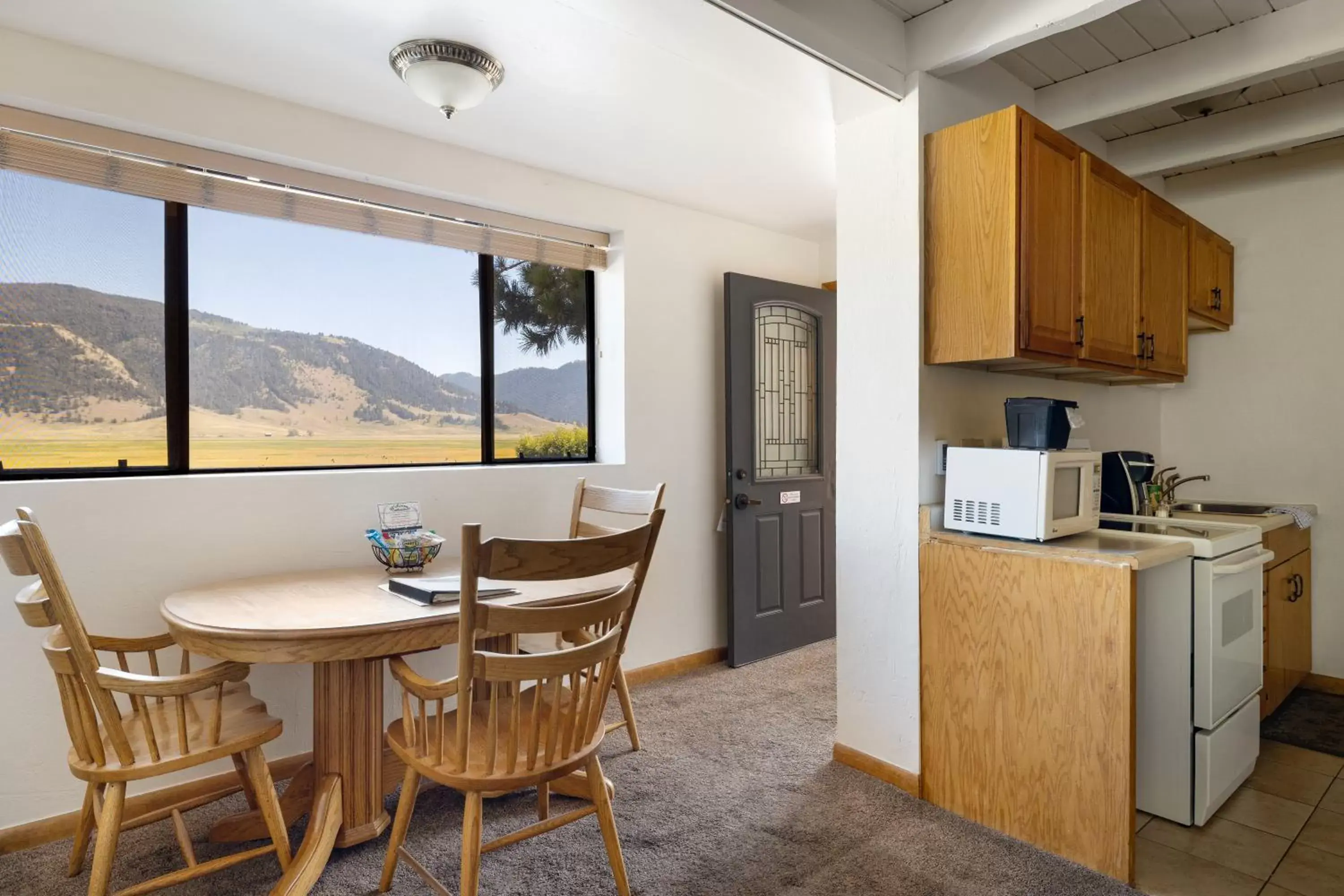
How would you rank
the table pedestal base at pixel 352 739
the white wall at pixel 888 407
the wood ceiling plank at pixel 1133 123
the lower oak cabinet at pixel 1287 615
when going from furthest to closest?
the wood ceiling plank at pixel 1133 123
the lower oak cabinet at pixel 1287 615
the white wall at pixel 888 407
the table pedestal base at pixel 352 739

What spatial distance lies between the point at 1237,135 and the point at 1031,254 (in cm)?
171

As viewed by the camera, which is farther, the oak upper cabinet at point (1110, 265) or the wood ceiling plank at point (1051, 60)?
the wood ceiling plank at point (1051, 60)

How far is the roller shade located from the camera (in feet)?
7.41

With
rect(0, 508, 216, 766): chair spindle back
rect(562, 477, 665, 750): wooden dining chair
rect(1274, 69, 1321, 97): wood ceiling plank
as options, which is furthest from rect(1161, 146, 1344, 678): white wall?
rect(0, 508, 216, 766): chair spindle back

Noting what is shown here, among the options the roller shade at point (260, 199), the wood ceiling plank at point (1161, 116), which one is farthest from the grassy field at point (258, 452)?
the wood ceiling plank at point (1161, 116)

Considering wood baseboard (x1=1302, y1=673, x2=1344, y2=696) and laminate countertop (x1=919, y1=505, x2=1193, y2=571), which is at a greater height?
laminate countertop (x1=919, y1=505, x2=1193, y2=571)

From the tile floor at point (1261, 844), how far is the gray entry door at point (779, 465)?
191cm

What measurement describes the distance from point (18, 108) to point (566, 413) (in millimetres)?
2182

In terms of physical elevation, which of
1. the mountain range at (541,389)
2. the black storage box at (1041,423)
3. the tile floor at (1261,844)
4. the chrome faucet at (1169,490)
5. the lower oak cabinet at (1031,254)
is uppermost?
the lower oak cabinet at (1031,254)

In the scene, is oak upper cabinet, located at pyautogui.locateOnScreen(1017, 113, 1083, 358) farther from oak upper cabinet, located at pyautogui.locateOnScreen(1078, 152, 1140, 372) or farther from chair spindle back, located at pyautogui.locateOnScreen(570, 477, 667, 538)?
chair spindle back, located at pyautogui.locateOnScreen(570, 477, 667, 538)

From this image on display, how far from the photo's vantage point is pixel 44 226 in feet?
7.82

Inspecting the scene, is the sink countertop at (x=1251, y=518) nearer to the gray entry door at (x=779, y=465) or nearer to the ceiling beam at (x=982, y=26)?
the gray entry door at (x=779, y=465)

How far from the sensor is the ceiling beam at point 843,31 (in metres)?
2.03

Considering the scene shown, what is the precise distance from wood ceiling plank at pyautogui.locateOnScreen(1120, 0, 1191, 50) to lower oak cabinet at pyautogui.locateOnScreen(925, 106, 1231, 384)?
0.43m
